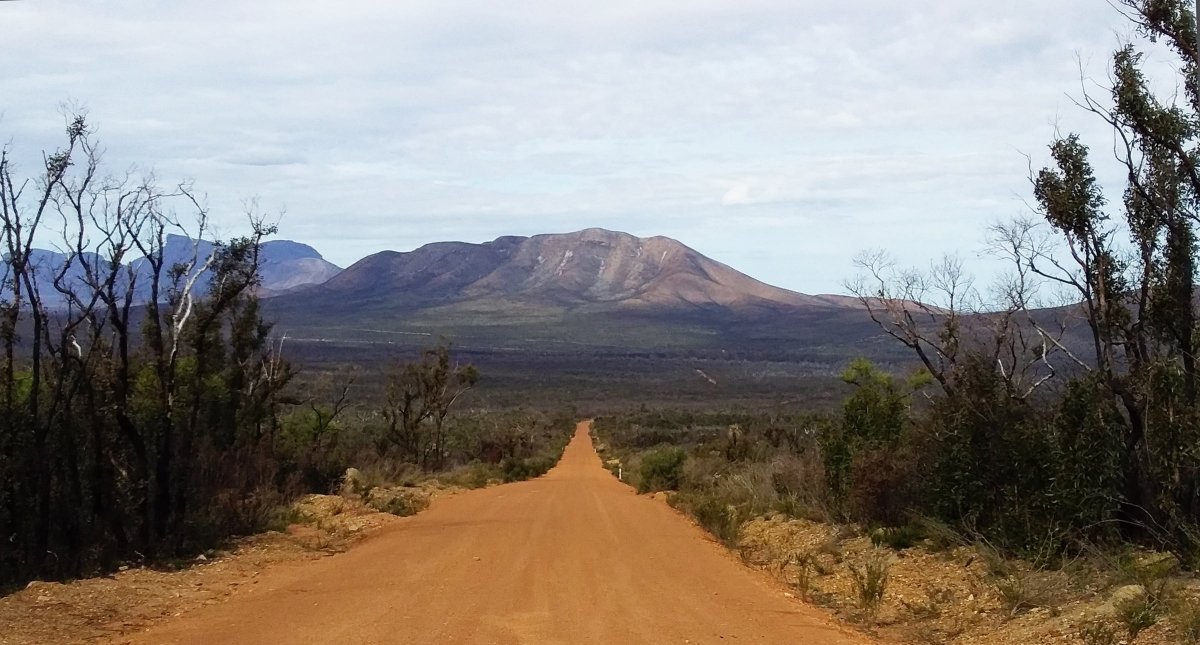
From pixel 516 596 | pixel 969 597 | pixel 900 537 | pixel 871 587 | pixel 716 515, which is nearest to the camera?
pixel 969 597

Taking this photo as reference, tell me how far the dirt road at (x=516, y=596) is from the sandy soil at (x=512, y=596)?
0.7 inches

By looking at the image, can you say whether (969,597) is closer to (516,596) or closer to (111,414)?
(516,596)

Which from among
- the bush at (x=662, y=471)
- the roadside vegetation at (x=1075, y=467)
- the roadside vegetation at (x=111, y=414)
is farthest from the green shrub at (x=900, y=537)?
the bush at (x=662, y=471)

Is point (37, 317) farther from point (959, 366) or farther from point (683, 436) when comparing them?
point (683, 436)

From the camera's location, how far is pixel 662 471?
33.9m

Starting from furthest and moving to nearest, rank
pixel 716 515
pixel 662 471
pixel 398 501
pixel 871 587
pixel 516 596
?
1. pixel 662 471
2. pixel 398 501
3. pixel 716 515
4. pixel 516 596
5. pixel 871 587

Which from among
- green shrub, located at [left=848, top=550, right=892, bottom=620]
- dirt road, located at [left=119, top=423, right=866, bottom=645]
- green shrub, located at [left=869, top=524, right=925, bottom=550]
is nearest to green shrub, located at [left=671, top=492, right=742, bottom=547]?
dirt road, located at [left=119, top=423, right=866, bottom=645]

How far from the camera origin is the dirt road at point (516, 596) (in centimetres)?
1013

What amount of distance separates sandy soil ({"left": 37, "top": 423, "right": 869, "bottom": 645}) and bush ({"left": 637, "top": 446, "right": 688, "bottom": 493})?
42.4 ft

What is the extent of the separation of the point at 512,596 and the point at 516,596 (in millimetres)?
46

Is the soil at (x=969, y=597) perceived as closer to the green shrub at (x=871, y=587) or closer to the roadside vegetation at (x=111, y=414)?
the green shrub at (x=871, y=587)

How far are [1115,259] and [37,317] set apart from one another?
14131 mm

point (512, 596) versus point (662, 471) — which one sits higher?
point (512, 596)

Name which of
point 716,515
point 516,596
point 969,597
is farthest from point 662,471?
point 969,597
